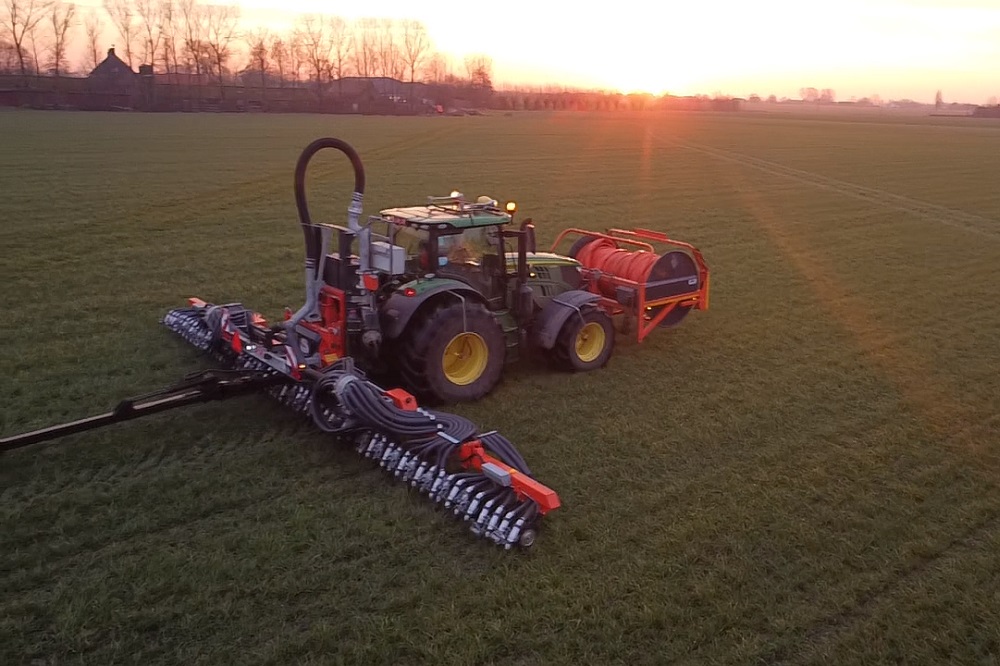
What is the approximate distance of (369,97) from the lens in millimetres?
75188

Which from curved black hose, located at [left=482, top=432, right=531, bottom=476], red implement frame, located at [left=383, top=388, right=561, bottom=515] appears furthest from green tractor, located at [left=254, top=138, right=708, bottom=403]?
curved black hose, located at [left=482, top=432, right=531, bottom=476]

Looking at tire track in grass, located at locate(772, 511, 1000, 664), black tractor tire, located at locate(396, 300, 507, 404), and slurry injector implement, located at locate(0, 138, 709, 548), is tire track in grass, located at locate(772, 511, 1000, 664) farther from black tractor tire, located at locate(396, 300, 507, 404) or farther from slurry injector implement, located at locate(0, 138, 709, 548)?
black tractor tire, located at locate(396, 300, 507, 404)

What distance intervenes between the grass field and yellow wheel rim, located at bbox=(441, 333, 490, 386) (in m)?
0.35

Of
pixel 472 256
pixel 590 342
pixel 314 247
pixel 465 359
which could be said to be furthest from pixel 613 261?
pixel 314 247

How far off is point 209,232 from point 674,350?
10961 mm

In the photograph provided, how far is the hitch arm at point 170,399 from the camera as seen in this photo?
635cm

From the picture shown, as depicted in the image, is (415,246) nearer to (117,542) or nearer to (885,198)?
(117,542)

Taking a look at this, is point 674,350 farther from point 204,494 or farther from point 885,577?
point 204,494

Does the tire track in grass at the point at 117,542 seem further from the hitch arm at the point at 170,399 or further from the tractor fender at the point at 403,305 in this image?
the tractor fender at the point at 403,305

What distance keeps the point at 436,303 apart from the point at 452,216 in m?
1.05

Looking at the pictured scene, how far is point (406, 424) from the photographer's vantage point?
6.65 meters

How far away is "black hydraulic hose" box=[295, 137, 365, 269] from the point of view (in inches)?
293

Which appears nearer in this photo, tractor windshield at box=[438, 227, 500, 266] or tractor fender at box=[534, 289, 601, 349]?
tractor windshield at box=[438, 227, 500, 266]

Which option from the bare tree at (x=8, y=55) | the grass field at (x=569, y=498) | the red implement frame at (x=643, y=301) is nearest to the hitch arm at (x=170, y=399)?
the grass field at (x=569, y=498)
